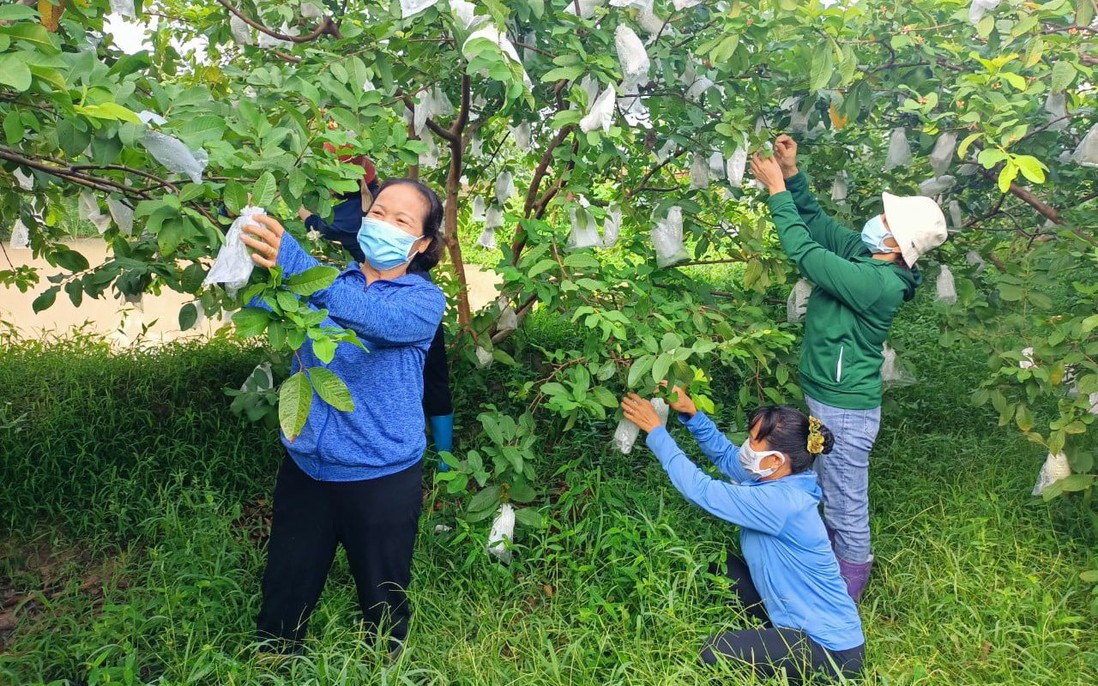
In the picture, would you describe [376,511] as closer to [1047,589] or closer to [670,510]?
[670,510]

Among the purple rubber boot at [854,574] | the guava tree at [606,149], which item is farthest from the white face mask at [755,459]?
the purple rubber boot at [854,574]

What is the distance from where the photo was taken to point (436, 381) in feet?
8.32

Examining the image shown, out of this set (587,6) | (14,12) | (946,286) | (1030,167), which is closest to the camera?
(14,12)

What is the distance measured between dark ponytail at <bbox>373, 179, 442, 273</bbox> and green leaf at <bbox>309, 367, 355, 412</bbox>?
0.55m

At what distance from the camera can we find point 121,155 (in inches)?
58.8

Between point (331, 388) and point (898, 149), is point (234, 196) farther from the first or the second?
point (898, 149)

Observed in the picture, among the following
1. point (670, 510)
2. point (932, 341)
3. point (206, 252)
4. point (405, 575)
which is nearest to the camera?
point (206, 252)

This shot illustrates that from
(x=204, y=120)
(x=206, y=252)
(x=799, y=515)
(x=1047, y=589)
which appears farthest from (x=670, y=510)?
(x=204, y=120)

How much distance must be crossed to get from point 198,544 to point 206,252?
123 centimetres

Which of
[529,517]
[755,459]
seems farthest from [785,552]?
[529,517]

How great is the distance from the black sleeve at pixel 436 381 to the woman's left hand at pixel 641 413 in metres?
0.63

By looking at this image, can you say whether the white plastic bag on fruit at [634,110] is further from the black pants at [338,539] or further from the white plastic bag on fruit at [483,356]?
the black pants at [338,539]

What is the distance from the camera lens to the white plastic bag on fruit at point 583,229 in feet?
7.13

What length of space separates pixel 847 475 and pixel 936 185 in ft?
3.57
